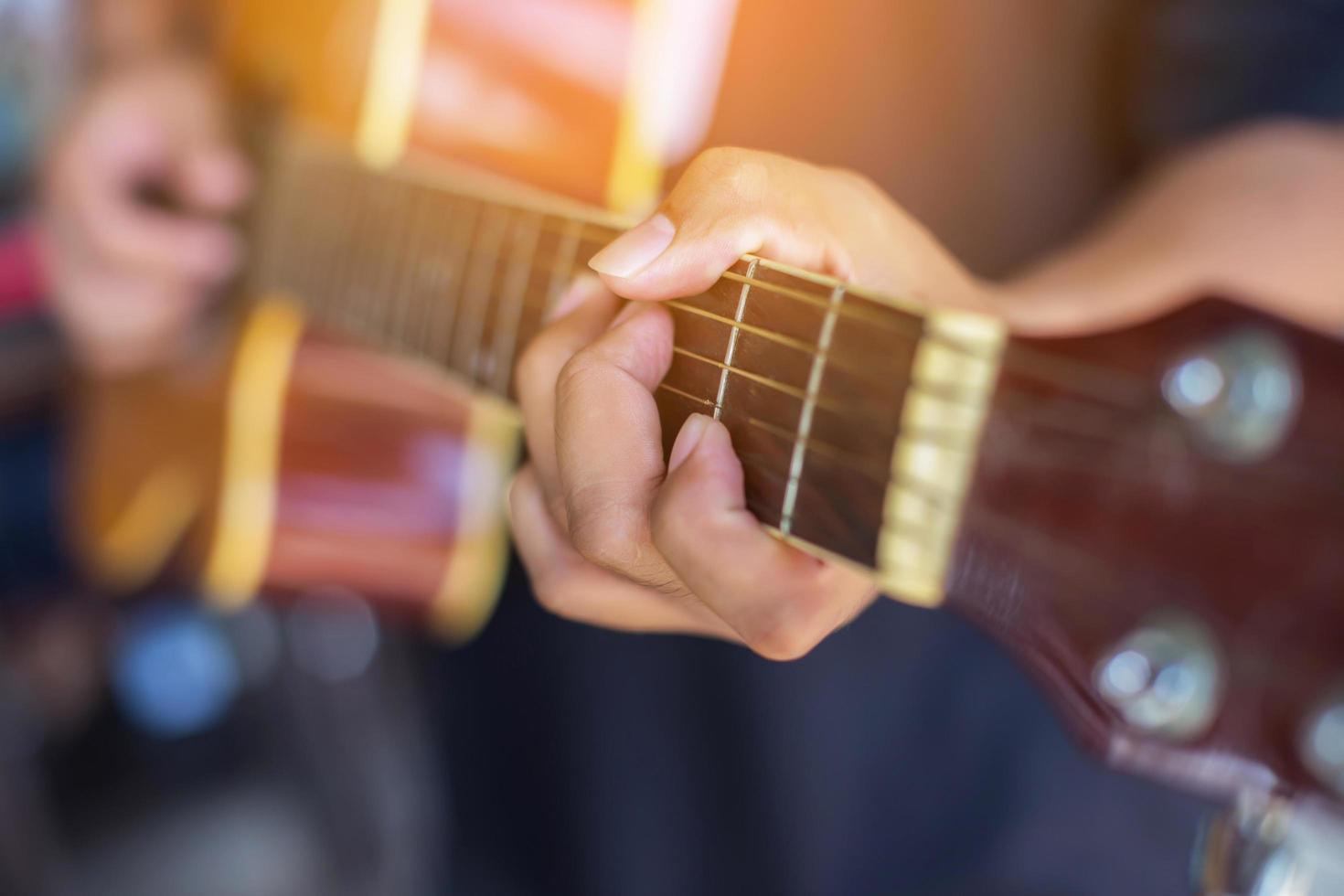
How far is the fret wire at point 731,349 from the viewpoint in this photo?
10.5 inches

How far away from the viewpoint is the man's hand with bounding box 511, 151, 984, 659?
10.4 inches

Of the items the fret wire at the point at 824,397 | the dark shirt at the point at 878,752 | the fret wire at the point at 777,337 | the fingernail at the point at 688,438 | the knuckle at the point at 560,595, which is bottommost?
the dark shirt at the point at 878,752

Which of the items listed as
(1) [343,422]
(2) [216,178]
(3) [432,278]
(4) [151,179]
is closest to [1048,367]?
(3) [432,278]

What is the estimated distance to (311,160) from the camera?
0.75 meters

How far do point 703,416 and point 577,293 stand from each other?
8cm

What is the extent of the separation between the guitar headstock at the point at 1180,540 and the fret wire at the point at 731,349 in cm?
7

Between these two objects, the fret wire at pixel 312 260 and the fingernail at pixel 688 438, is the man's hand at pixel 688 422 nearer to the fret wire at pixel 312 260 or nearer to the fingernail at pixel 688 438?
the fingernail at pixel 688 438

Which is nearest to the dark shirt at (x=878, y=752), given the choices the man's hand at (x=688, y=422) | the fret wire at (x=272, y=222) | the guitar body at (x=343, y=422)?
the guitar body at (x=343, y=422)

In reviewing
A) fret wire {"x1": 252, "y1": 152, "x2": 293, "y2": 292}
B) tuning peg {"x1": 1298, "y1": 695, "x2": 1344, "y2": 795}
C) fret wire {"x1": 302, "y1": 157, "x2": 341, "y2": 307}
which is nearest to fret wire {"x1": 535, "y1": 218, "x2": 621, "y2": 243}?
tuning peg {"x1": 1298, "y1": 695, "x2": 1344, "y2": 795}

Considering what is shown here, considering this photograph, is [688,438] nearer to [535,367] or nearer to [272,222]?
[535,367]

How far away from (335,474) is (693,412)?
0.57 meters

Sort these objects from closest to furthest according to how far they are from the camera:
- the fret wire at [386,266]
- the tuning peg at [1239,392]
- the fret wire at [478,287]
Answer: the tuning peg at [1239,392]
the fret wire at [478,287]
the fret wire at [386,266]

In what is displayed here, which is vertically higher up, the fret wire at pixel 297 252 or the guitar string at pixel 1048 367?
the guitar string at pixel 1048 367

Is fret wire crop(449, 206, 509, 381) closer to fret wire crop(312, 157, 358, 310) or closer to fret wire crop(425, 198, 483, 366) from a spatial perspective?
fret wire crop(425, 198, 483, 366)
